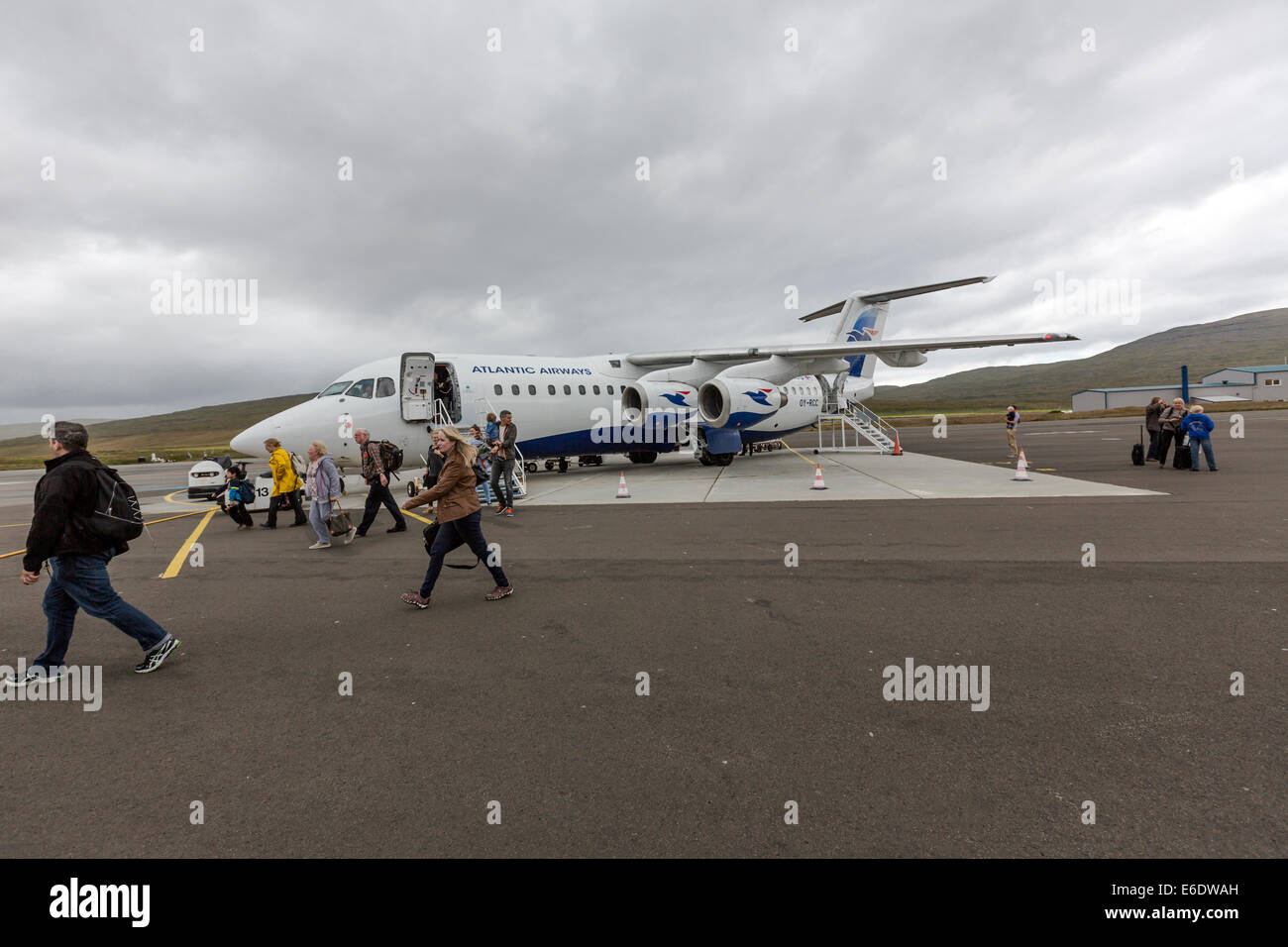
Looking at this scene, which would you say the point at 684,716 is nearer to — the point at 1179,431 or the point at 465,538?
the point at 465,538

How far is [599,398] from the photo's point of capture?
18.2 meters

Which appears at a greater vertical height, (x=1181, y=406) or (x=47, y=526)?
(x=1181, y=406)

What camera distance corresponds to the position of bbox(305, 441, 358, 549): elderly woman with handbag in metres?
8.83

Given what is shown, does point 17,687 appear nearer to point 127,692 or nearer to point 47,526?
point 127,692

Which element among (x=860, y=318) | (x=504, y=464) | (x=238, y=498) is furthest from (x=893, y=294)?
(x=238, y=498)

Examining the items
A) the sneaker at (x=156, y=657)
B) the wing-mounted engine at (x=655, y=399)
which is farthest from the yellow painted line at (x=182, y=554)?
the wing-mounted engine at (x=655, y=399)

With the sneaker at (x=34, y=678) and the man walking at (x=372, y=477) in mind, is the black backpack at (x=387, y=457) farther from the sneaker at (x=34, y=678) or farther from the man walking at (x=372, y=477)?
the sneaker at (x=34, y=678)

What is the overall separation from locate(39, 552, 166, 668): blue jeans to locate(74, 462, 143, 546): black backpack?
207 mm

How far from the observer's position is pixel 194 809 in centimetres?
282

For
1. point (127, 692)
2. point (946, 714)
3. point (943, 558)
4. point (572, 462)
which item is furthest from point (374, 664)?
point (572, 462)

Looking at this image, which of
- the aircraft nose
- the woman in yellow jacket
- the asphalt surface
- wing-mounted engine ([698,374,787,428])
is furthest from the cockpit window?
wing-mounted engine ([698,374,787,428])
